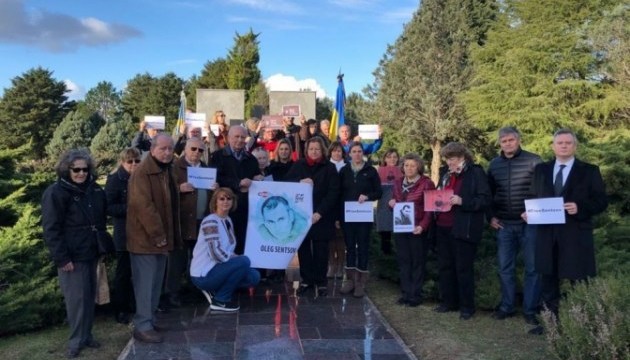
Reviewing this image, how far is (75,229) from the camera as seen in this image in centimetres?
539

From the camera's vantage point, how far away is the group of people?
5.56 m

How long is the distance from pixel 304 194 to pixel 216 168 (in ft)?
3.98

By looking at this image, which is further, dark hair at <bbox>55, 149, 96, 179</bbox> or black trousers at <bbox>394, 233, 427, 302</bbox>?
black trousers at <bbox>394, 233, 427, 302</bbox>

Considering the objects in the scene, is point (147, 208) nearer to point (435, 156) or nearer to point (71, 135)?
point (435, 156)

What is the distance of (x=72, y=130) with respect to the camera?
43.7 meters

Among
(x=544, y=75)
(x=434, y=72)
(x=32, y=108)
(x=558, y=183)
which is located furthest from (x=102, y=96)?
(x=558, y=183)

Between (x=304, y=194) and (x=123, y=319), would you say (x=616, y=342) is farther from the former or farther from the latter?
(x=123, y=319)

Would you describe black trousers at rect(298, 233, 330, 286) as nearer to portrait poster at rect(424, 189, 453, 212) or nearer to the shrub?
portrait poster at rect(424, 189, 453, 212)

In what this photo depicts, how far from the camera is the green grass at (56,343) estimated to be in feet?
18.7

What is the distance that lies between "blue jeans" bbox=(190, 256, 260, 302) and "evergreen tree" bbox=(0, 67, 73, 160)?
4962 centimetres

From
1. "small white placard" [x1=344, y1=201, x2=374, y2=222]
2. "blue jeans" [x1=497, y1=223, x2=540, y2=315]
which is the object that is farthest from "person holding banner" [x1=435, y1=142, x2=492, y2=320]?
"small white placard" [x1=344, y1=201, x2=374, y2=222]

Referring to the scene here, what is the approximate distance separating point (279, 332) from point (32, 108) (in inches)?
2184

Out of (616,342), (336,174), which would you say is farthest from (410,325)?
(616,342)

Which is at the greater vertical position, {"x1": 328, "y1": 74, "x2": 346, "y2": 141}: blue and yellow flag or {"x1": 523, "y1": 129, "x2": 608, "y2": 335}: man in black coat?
{"x1": 328, "y1": 74, "x2": 346, "y2": 141}: blue and yellow flag
